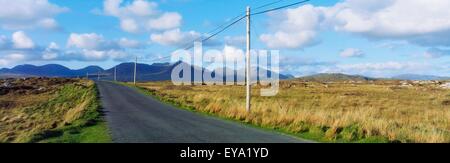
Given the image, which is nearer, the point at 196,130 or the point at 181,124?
the point at 196,130

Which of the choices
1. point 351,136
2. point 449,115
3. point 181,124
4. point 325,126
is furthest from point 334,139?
point 449,115

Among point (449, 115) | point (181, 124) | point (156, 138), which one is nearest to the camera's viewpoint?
point (156, 138)

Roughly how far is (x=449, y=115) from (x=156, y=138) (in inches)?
686

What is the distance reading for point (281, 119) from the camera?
20469 millimetres
